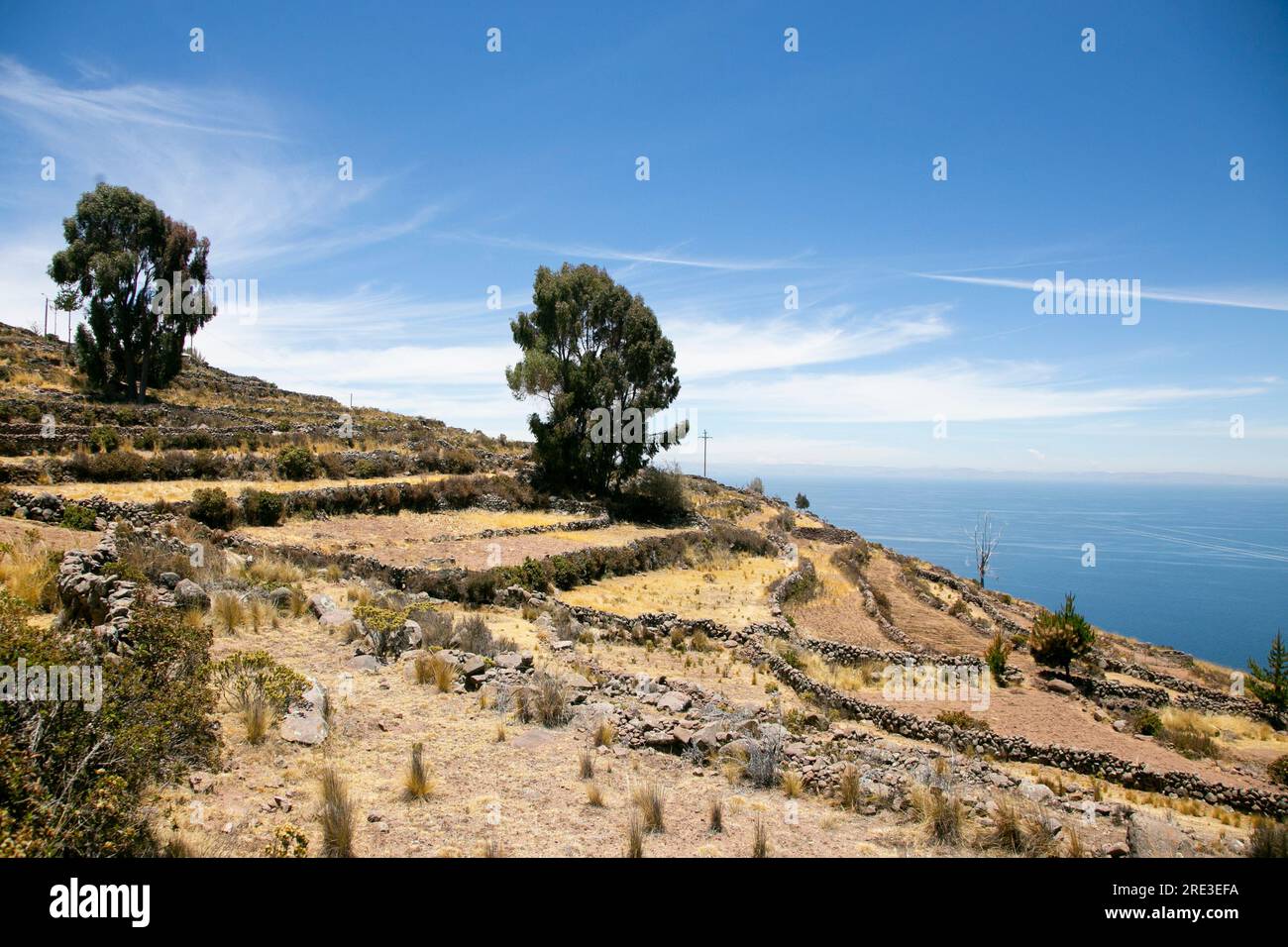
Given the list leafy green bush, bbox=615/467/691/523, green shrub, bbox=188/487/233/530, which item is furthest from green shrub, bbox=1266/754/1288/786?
green shrub, bbox=188/487/233/530

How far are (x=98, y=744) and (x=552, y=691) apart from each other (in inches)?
201

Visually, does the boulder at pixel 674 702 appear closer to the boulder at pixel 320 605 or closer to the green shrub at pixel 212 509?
the boulder at pixel 320 605

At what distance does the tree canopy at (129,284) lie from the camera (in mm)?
31656

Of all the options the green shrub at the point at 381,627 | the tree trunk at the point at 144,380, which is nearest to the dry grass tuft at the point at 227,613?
the green shrub at the point at 381,627

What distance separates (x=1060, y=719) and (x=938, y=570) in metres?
25.1

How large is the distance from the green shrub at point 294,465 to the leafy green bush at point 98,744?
68.8 ft

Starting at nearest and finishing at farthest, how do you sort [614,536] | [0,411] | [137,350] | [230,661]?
Answer: [230,661] → [0,411] → [614,536] → [137,350]

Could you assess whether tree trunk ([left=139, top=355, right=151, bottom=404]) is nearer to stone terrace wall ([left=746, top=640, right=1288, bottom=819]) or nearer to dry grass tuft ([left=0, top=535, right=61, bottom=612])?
dry grass tuft ([left=0, top=535, right=61, bottom=612])

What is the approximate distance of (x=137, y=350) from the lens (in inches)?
1320

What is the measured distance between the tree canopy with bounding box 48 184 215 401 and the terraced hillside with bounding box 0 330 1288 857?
6.95 metres

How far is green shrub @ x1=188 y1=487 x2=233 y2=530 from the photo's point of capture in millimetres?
19438

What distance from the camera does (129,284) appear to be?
32.8m
